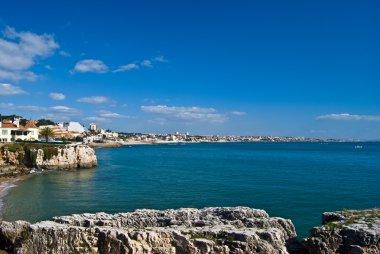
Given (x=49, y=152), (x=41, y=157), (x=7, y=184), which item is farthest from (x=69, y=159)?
(x=7, y=184)

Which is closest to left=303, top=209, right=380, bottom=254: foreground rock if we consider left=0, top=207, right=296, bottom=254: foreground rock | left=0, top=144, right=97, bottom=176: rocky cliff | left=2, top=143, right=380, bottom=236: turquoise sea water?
left=0, top=207, right=296, bottom=254: foreground rock

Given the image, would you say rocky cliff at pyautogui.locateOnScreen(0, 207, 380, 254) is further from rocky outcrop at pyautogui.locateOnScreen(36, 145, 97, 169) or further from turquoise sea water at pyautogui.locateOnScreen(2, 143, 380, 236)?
rocky outcrop at pyautogui.locateOnScreen(36, 145, 97, 169)

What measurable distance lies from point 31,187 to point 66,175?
15.1 m

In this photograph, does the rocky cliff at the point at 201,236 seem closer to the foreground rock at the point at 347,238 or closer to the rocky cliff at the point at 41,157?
the foreground rock at the point at 347,238

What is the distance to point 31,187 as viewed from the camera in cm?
5266

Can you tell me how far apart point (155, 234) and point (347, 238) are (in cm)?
834

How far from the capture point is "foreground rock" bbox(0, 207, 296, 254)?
16.0 meters

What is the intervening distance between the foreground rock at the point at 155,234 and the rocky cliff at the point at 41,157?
50.9 m

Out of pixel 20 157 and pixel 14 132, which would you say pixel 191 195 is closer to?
pixel 20 157

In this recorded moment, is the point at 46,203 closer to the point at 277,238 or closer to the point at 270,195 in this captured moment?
the point at 270,195

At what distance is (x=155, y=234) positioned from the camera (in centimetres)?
1638

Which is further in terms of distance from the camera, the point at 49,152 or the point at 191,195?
the point at 49,152

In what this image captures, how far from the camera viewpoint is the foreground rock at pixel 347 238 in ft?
50.4

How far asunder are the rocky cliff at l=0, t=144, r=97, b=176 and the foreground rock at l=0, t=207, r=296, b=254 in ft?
167
